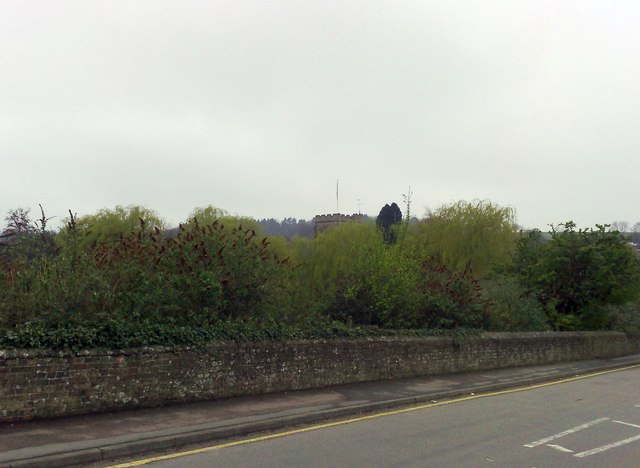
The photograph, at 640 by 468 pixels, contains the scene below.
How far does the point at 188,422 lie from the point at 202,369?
1.74m

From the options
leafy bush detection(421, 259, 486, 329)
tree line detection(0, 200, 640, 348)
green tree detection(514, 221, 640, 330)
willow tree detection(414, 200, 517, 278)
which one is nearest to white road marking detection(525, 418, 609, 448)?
tree line detection(0, 200, 640, 348)

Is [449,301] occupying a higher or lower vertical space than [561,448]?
higher

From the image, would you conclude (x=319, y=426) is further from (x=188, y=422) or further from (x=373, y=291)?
(x=373, y=291)

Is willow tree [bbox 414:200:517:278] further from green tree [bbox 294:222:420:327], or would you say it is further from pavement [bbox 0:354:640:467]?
pavement [bbox 0:354:640:467]

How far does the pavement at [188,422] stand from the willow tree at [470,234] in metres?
29.9

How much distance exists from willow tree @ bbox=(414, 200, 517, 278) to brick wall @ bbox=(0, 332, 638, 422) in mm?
26239

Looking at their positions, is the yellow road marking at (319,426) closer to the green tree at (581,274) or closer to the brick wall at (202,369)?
the brick wall at (202,369)

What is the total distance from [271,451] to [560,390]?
1008 cm

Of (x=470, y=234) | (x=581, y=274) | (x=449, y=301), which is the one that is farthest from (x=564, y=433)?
(x=470, y=234)

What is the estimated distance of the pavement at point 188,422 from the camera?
718 cm

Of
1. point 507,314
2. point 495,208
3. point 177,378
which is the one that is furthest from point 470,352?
point 495,208

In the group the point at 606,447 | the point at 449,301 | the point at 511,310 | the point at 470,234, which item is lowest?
the point at 606,447

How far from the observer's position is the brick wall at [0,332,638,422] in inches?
336

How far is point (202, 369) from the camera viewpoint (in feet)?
35.1
